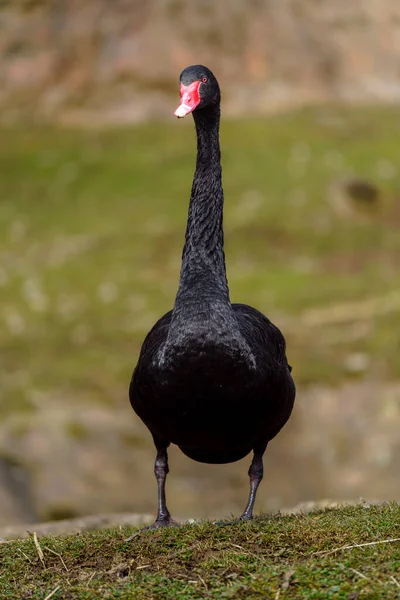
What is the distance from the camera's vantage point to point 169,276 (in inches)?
983

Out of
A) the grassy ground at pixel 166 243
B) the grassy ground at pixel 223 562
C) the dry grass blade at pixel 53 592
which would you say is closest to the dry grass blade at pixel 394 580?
the grassy ground at pixel 223 562

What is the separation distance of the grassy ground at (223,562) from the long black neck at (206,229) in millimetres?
1563

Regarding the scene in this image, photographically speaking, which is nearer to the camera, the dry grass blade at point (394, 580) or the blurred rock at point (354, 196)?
the dry grass blade at point (394, 580)

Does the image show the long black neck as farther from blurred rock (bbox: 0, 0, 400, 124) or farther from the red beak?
blurred rock (bbox: 0, 0, 400, 124)

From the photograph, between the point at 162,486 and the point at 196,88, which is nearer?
the point at 196,88

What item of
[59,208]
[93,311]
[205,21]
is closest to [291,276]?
[93,311]

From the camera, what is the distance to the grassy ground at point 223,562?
5766mm

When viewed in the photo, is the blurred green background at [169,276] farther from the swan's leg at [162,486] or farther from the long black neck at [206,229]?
the long black neck at [206,229]

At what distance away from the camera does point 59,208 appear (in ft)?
95.9

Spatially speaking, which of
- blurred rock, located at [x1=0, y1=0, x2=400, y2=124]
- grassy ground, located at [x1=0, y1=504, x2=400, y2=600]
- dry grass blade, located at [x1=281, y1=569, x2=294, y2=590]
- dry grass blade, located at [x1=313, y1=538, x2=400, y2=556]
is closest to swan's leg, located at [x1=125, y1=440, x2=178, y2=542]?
grassy ground, located at [x1=0, y1=504, x2=400, y2=600]

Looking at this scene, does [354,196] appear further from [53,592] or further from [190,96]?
[53,592]

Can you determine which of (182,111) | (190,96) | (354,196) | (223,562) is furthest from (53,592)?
(354,196)

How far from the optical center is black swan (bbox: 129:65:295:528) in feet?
23.3

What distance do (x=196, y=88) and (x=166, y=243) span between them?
762 inches
